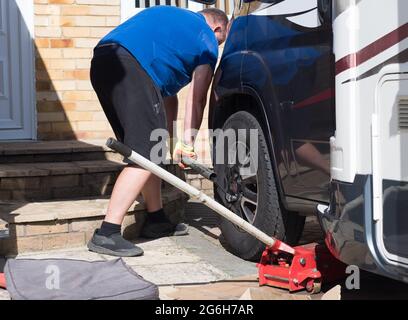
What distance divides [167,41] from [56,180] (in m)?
1.53

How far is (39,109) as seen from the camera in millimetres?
7309

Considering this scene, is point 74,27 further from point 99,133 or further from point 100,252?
point 100,252

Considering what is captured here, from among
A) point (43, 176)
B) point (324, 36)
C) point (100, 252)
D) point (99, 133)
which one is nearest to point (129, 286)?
point (100, 252)

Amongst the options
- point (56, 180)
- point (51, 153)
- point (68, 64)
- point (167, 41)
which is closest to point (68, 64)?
point (68, 64)

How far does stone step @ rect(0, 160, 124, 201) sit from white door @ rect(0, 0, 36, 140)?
1.22 m

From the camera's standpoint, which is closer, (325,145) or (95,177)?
(325,145)

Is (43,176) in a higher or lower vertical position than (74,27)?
lower

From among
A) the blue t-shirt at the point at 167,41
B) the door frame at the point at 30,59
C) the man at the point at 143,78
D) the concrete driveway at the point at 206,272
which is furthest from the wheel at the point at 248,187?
the door frame at the point at 30,59

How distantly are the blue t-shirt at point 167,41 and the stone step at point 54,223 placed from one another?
40.8 inches

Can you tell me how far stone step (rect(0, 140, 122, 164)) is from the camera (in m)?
6.26

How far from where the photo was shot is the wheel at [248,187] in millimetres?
4398

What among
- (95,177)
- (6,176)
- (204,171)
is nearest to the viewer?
(204,171)
